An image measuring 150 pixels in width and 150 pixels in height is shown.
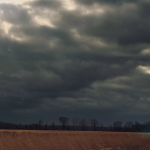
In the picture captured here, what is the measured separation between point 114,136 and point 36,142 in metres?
31.4

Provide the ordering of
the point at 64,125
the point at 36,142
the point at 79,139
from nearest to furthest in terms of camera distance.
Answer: the point at 36,142
the point at 79,139
the point at 64,125

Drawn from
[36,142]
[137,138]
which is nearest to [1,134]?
[36,142]

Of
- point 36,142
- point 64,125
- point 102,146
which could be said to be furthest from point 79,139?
point 64,125

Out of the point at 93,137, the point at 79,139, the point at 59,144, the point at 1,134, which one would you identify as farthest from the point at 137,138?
the point at 1,134

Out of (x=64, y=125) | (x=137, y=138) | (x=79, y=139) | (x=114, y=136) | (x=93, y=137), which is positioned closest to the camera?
(x=79, y=139)

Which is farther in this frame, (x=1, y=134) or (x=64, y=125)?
(x=64, y=125)

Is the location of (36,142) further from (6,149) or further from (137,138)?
(137,138)

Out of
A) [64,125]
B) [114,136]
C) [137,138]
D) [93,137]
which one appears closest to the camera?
[93,137]

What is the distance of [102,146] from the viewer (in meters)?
62.4

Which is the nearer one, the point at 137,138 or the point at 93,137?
the point at 93,137

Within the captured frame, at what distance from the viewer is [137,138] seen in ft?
274

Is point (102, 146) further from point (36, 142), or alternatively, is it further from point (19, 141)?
point (19, 141)

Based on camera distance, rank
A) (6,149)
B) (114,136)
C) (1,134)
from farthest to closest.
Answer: (114,136) < (1,134) < (6,149)

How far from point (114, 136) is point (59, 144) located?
1018 inches
